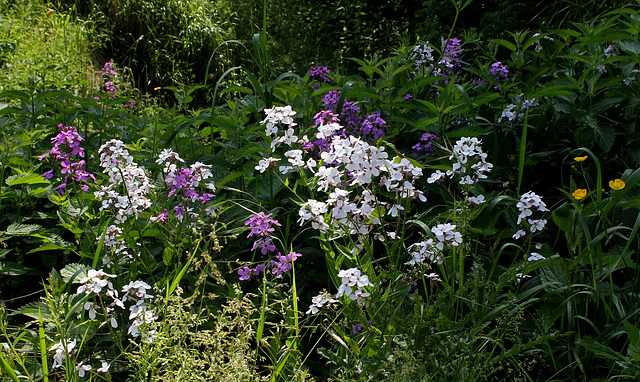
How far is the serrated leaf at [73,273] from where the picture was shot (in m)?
1.60

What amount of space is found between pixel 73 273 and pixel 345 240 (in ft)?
3.00

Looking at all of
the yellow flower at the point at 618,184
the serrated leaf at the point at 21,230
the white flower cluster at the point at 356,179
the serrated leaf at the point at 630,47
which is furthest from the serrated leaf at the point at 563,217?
the serrated leaf at the point at 21,230

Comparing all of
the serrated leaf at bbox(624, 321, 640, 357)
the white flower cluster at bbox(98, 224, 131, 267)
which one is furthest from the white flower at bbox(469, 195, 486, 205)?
the white flower cluster at bbox(98, 224, 131, 267)

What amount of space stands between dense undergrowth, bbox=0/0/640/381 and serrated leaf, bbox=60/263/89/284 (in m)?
0.01

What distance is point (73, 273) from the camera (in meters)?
1.65

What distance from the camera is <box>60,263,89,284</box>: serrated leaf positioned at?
160cm

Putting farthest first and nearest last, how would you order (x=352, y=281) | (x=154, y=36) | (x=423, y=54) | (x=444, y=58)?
1. (x=154, y=36)
2. (x=423, y=54)
3. (x=444, y=58)
4. (x=352, y=281)

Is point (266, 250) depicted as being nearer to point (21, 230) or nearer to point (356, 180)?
point (356, 180)

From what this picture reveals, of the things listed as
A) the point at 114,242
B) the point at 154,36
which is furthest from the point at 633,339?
the point at 154,36

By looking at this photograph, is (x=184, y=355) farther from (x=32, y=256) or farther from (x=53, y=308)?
(x=32, y=256)

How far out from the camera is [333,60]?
6078 millimetres

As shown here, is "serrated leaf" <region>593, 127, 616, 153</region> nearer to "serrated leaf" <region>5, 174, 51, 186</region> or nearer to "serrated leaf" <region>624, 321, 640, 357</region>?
"serrated leaf" <region>624, 321, 640, 357</region>

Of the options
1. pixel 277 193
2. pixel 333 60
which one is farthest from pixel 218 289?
pixel 333 60

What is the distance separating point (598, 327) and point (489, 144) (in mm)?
910
